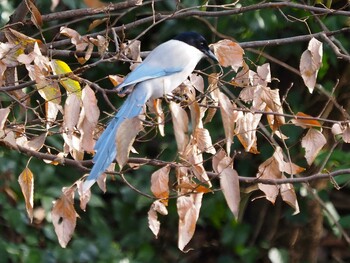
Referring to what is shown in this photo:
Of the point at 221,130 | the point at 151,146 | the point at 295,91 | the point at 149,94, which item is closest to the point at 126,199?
the point at 151,146

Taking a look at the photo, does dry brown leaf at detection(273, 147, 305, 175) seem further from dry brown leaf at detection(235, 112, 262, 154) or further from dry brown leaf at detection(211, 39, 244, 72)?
dry brown leaf at detection(211, 39, 244, 72)

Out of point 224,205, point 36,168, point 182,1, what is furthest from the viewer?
point 224,205

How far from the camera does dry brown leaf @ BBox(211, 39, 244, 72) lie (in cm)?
232

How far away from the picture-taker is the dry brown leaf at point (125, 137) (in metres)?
1.84

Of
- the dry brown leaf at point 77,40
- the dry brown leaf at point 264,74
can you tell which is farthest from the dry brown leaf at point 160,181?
the dry brown leaf at point 77,40

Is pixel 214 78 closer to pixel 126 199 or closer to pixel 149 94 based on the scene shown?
pixel 149 94

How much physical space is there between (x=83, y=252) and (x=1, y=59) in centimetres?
194

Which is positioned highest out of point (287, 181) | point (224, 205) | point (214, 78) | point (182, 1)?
point (214, 78)

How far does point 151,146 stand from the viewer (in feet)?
14.8

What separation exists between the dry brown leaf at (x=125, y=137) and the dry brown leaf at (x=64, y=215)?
0.38m

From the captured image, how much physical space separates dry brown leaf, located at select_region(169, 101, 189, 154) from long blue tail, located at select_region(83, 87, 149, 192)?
0.31 meters

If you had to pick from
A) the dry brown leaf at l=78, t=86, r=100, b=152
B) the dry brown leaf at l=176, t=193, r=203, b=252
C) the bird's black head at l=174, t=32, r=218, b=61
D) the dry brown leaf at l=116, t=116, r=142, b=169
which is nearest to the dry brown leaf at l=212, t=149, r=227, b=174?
the dry brown leaf at l=176, t=193, r=203, b=252

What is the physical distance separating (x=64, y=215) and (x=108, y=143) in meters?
0.20

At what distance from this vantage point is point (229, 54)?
2.34 metres
